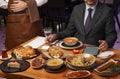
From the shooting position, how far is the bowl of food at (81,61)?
7.09 feet

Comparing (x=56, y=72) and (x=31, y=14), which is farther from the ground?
(x=31, y=14)

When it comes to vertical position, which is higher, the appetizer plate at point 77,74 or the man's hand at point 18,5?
the man's hand at point 18,5

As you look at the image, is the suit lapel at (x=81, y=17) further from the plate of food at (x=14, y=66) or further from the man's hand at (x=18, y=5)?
the plate of food at (x=14, y=66)

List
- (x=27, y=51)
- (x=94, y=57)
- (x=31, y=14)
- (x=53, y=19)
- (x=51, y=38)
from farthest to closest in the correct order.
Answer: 1. (x=53, y=19)
2. (x=31, y=14)
3. (x=51, y=38)
4. (x=27, y=51)
5. (x=94, y=57)

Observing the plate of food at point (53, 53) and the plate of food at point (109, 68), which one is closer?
the plate of food at point (109, 68)

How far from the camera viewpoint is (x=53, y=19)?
558cm

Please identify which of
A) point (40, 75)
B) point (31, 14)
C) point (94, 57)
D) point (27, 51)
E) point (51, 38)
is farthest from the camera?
point (31, 14)

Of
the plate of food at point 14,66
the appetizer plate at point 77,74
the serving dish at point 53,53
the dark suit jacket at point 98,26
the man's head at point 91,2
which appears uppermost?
the man's head at point 91,2

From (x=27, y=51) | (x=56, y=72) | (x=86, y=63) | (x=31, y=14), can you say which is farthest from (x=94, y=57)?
(x=31, y=14)

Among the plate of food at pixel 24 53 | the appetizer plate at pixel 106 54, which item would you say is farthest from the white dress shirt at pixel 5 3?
the appetizer plate at pixel 106 54

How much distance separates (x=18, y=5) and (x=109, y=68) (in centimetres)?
141

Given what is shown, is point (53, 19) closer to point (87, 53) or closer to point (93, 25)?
point (93, 25)

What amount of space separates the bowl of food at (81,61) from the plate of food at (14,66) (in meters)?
0.37

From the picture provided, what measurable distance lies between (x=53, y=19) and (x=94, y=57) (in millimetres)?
3371
